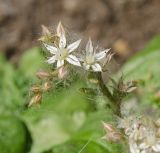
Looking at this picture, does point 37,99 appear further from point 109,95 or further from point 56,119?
point 56,119

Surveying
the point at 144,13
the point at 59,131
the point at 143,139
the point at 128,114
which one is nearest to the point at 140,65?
the point at 59,131

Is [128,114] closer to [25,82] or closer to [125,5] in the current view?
[25,82]

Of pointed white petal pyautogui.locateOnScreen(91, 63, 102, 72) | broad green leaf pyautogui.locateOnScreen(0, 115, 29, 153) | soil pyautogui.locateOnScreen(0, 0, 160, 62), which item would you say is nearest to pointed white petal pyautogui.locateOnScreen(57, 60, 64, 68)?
pointed white petal pyautogui.locateOnScreen(91, 63, 102, 72)

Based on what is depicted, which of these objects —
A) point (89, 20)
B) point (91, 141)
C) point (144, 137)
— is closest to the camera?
point (144, 137)

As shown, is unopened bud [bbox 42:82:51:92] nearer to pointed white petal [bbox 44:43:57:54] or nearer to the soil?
pointed white petal [bbox 44:43:57:54]

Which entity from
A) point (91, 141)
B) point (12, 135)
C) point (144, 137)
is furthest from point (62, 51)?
point (12, 135)
